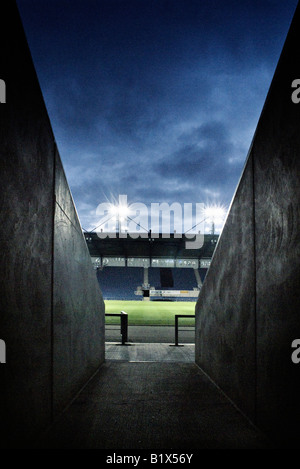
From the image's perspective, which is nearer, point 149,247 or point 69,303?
point 69,303

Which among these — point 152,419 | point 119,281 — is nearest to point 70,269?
point 152,419

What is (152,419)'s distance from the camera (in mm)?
2881

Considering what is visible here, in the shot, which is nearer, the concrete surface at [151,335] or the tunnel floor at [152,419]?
the tunnel floor at [152,419]

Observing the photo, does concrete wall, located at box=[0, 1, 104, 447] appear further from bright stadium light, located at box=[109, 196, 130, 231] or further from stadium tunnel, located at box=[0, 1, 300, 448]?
bright stadium light, located at box=[109, 196, 130, 231]

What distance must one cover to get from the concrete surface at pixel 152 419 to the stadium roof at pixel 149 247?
37.0 metres

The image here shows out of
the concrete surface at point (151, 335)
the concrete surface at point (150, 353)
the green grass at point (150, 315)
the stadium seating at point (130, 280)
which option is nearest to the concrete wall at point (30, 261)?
the concrete surface at point (150, 353)

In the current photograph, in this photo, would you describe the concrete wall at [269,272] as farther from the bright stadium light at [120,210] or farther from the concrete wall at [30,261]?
the bright stadium light at [120,210]

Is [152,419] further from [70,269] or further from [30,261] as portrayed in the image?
[30,261]

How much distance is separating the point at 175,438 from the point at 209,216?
53.7 m

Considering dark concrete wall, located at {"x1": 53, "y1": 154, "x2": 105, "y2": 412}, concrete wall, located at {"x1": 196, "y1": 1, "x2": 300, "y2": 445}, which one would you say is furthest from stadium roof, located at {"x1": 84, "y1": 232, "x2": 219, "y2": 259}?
concrete wall, located at {"x1": 196, "y1": 1, "x2": 300, "y2": 445}

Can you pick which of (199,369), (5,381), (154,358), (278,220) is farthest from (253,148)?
(154,358)

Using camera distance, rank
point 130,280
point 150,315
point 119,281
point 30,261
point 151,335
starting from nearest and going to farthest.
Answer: point 30,261 → point 151,335 → point 150,315 → point 119,281 → point 130,280

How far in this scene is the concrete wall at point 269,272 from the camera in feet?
7.16

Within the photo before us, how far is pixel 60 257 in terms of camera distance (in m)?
3.21
